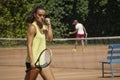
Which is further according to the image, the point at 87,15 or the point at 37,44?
the point at 87,15

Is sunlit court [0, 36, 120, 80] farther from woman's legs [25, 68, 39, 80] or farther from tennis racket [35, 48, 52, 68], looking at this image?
woman's legs [25, 68, 39, 80]

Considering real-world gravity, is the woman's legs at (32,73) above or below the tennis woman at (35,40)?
below

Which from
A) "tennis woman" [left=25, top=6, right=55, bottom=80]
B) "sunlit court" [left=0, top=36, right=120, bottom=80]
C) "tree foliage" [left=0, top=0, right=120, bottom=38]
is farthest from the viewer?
"tree foliage" [left=0, top=0, right=120, bottom=38]

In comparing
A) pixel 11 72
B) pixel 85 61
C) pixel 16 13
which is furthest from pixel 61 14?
pixel 11 72

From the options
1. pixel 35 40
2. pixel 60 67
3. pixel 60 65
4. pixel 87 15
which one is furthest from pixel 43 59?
pixel 87 15

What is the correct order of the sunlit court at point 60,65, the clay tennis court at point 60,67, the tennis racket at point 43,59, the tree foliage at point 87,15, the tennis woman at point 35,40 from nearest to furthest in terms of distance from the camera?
1. the tennis woman at point 35,40
2. the tennis racket at point 43,59
3. the clay tennis court at point 60,67
4. the sunlit court at point 60,65
5. the tree foliage at point 87,15

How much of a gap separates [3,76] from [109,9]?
2520cm

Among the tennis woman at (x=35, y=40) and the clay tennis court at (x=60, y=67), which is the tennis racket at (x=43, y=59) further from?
the clay tennis court at (x=60, y=67)

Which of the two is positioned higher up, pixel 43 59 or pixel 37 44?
pixel 37 44

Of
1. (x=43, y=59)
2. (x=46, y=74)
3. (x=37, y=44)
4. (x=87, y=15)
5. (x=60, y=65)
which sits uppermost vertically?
(x=37, y=44)

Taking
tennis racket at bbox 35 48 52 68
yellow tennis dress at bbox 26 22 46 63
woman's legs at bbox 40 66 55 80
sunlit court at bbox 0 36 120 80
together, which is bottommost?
sunlit court at bbox 0 36 120 80

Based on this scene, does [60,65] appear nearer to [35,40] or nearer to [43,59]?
[43,59]

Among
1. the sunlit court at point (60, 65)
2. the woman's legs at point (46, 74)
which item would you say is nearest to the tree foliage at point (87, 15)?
the sunlit court at point (60, 65)

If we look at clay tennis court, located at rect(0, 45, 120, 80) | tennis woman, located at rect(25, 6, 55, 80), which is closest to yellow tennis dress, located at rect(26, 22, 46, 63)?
tennis woman, located at rect(25, 6, 55, 80)
